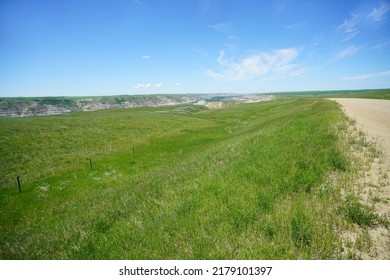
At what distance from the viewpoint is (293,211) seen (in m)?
5.44

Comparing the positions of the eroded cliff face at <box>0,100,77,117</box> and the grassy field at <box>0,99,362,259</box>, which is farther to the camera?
the eroded cliff face at <box>0,100,77,117</box>

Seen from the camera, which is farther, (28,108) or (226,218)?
(28,108)

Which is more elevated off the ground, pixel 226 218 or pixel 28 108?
pixel 28 108

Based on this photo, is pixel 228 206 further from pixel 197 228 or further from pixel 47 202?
pixel 47 202

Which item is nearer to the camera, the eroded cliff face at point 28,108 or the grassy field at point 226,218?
the grassy field at point 226,218

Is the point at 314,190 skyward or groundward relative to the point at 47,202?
skyward

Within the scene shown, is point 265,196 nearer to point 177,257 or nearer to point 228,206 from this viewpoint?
point 228,206

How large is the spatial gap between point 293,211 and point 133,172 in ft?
68.0

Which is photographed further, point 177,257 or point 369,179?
point 369,179

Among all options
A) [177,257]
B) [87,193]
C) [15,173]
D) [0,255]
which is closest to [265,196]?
[177,257]

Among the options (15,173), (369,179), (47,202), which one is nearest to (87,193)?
(47,202)
